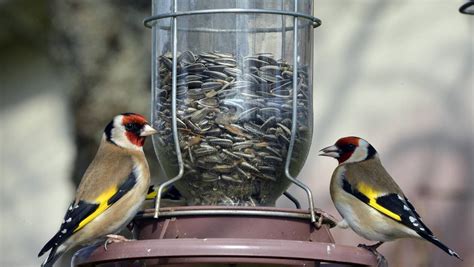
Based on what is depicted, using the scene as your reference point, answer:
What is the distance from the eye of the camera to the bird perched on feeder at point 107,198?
7.21 metres

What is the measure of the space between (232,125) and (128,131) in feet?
2.70

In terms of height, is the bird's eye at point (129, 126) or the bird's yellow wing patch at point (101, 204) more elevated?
the bird's eye at point (129, 126)

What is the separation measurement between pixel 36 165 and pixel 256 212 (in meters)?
7.14

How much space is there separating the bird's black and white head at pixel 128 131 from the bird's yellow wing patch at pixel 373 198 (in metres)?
1.31

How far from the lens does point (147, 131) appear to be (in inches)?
295

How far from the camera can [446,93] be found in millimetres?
12383

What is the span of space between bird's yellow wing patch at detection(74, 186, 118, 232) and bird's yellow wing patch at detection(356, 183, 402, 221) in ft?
4.92

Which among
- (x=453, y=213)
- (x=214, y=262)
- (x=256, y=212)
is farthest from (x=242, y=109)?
(x=453, y=213)

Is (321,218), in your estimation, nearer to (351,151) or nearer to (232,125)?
(232,125)

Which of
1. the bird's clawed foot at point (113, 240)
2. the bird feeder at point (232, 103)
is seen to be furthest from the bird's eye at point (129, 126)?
the bird's clawed foot at point (113, 240)

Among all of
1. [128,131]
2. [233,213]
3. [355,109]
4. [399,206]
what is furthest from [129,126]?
[355,109]

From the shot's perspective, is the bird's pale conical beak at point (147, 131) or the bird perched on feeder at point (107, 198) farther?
the bird's pale conical beak at point (147, 131)

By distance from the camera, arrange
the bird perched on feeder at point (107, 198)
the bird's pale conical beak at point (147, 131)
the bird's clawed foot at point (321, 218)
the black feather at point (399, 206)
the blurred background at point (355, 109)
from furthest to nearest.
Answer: the blurred background at point (355, 109) → the black feather at point (399, 206) → the bird's pale conical beak at point (147, 131) → the bird perched on feeder at point (107, 198) → the bird's clawed foot at point (321, 218)

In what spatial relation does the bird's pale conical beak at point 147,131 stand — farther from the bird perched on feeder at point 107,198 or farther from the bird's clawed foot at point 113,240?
the bird's clawed foot at point 113,240
